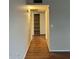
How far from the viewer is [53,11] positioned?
760 cm

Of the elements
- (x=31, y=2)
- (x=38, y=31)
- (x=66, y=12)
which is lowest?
(x=38, y=31)
